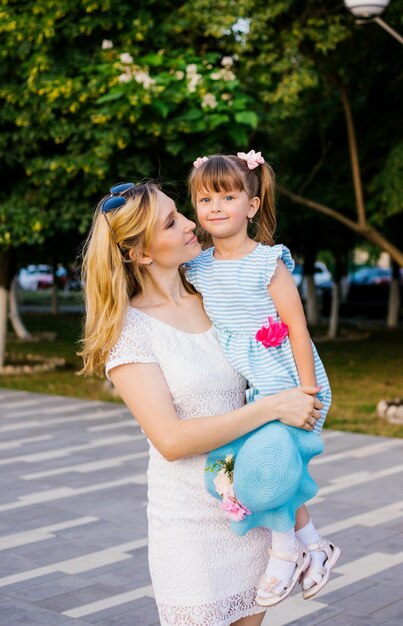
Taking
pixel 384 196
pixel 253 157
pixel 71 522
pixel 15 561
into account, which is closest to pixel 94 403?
pixel 384 196

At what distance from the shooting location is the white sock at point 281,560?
2.75 m

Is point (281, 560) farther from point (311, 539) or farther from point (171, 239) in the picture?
point (171, 239)

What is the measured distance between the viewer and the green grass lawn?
36.0 ft

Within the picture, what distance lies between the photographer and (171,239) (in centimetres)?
280

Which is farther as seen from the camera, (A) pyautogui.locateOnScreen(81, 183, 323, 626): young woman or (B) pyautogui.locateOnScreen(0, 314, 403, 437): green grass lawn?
(B) pyautogui.locateOnScreen(0, 314, 403, 437): green grass lawn

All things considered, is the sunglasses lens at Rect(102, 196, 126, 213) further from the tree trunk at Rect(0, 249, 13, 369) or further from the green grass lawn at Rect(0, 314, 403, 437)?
the tree trunk at Rect(0, 249, 13, 369)

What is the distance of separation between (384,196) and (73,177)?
412 centimetres

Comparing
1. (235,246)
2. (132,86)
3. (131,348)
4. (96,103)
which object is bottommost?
(131,348)

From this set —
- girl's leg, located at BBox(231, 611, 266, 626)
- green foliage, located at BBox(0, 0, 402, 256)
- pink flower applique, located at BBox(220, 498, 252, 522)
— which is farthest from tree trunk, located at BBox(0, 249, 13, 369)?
pink flower applique, located at BBox(220, 498, 252, 522)

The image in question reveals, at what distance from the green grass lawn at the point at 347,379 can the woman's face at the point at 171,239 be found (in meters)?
5.30

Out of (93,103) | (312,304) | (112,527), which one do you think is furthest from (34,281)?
(112,527)

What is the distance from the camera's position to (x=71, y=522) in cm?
668

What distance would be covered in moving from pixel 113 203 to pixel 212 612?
3.89ft

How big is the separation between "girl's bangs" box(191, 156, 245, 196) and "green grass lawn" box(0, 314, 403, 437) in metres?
5.21
